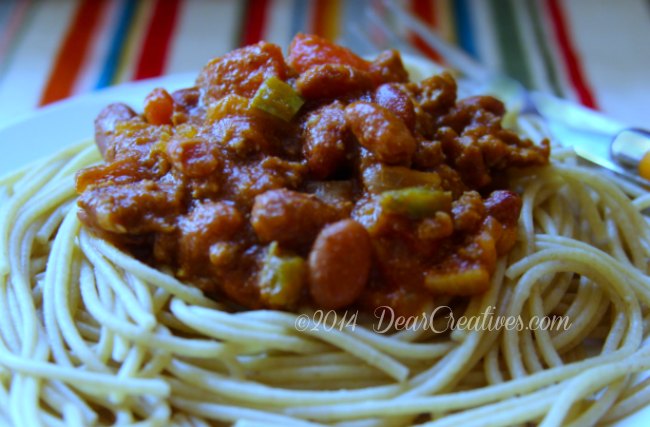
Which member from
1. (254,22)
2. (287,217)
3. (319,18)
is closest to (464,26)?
(319,18)

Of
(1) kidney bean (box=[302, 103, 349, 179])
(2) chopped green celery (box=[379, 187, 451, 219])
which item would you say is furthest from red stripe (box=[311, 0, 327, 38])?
(2) chopped green celery (box=[379, 187, 451, 219])

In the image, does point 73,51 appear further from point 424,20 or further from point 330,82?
point 330,82

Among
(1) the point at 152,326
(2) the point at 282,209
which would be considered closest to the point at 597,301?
(2) the point at 282,209

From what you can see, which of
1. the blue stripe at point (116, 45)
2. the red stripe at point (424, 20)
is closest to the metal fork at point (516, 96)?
the red stripe at point (424, 20)

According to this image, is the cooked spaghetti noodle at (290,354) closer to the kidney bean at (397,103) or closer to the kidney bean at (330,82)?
the kidney bean at (397,103)

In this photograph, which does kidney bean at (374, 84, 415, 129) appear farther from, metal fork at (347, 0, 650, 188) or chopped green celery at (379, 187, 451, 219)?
metal fork at (347, 0, 650, 188)

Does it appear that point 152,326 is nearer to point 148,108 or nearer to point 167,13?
point 148,108
